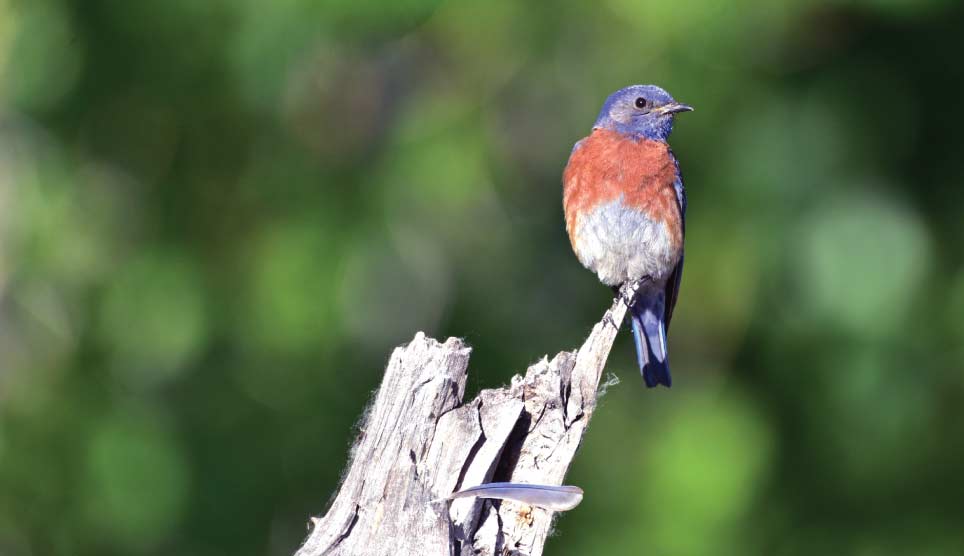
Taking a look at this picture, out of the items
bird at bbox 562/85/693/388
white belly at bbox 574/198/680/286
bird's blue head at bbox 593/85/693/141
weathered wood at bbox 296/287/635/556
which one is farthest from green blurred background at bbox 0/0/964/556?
weathered wood at bbox 296/287/635/556

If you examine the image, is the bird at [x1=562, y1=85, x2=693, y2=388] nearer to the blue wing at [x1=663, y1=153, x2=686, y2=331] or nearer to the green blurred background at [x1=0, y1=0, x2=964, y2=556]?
the blue wing at [x1=663, y1=153, x2=686, y2=331]

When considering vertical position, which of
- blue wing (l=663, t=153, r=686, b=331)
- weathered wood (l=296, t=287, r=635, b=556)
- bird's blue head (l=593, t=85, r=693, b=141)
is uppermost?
bird's blue head (l=593, t=85, r=693, b=141)

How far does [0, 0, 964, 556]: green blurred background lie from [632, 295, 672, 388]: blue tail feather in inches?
29.3

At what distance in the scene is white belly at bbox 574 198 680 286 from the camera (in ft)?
16.9

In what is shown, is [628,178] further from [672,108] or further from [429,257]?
[429,257]

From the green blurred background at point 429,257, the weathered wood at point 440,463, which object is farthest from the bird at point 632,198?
the weathered wood at point 440,463

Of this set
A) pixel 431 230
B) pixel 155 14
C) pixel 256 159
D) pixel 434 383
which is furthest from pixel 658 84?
pixel 434 383

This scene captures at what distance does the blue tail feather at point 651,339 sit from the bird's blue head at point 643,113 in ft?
2.71

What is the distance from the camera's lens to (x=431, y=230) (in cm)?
657

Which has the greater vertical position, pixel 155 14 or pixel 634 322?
pixel 155 14

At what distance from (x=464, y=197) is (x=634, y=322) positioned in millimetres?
1115

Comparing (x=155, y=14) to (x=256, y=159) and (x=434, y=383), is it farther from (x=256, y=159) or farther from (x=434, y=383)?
(x=434, y=383)

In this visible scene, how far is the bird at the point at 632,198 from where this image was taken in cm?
516

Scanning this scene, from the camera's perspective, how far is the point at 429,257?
22.0ft
